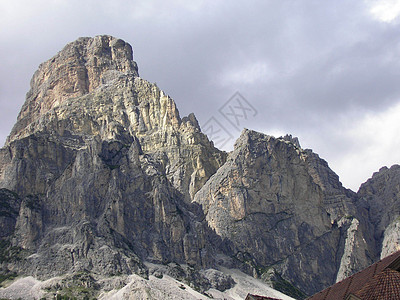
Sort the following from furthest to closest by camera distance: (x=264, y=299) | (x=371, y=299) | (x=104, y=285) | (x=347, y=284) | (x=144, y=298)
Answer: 1. (x=104, y=285)
2. (x=144, y=298)
3. (x=264, y=299)
4. (x=347, y=284)
5. (x=371, y=299)

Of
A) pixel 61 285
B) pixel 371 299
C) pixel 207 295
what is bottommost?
pixel 371 299

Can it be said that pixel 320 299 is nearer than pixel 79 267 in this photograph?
Yes

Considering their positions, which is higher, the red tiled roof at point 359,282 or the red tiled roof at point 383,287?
the red tiled roof at point 359,282

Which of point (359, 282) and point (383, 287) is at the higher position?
point (359, 282)

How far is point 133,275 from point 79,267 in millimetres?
19355

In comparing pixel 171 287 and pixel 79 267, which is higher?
pixel 79 267

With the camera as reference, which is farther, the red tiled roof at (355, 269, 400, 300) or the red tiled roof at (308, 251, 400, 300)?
the red tiled roof at (308, 251, 400, 300)

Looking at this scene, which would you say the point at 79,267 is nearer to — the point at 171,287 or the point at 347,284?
the point at 171,287

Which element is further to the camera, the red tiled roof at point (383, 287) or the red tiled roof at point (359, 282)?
the red tiled roof at point (359, 282)

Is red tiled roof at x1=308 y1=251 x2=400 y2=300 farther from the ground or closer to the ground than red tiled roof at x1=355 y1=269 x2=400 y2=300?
farther from the ground

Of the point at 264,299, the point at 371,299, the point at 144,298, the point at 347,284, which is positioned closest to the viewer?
the point at 371,299

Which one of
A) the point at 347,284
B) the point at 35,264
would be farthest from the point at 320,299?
the point at 35,264

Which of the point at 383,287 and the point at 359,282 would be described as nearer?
the point at 383,287

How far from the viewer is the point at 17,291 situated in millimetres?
181625
